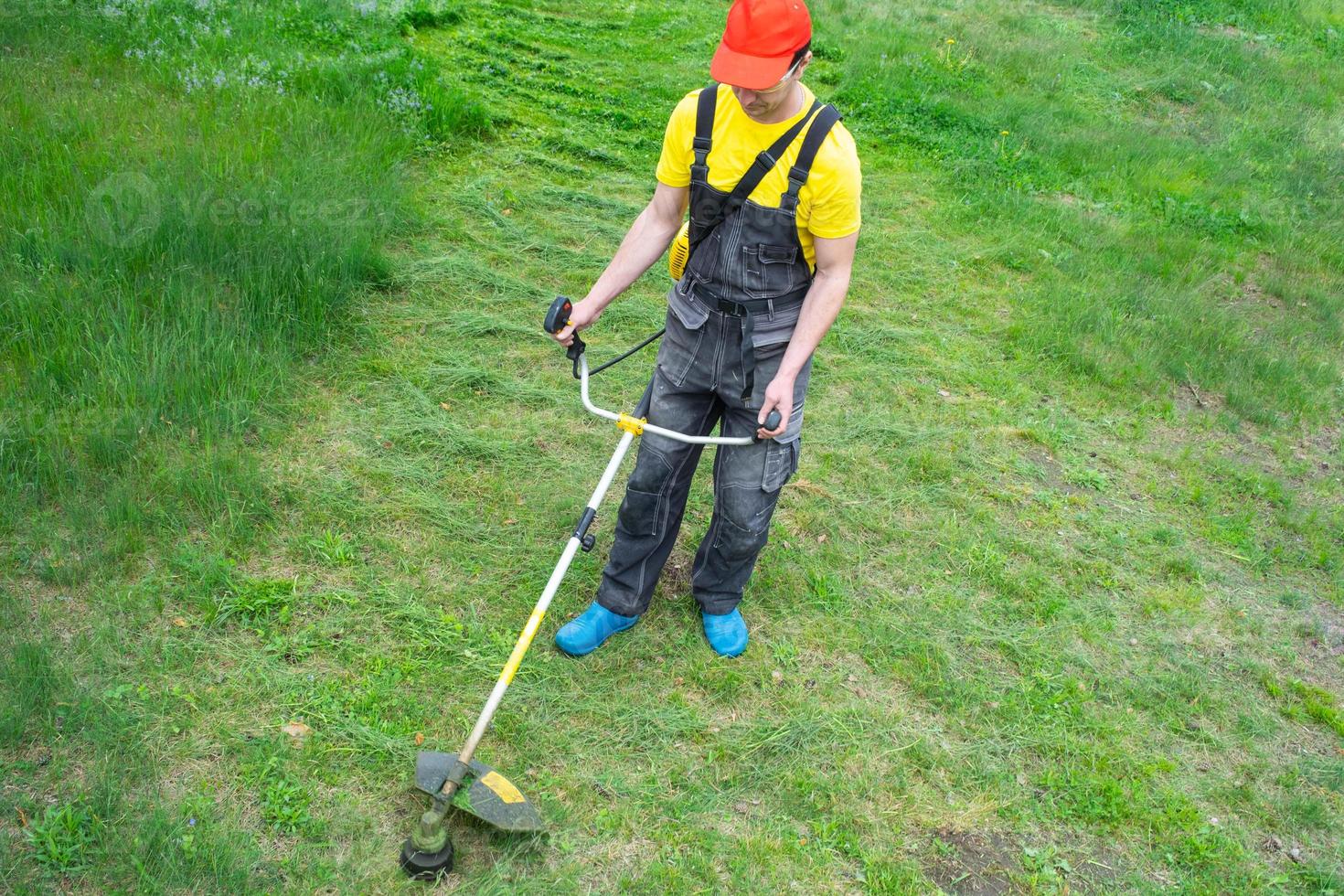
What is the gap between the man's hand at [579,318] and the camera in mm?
3297

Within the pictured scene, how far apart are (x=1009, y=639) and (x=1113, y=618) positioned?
1.74 ft

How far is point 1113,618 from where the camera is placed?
4344mm

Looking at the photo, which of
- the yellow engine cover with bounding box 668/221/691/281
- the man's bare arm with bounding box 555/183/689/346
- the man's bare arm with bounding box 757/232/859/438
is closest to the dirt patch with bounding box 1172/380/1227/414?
the man's bare arm with bounding box 757/232/859/438

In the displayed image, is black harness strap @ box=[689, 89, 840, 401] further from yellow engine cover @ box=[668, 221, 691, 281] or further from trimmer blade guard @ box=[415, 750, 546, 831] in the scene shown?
trimmer blade guard @ box=[415, 750, 546, 831]

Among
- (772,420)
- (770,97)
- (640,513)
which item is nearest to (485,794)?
(640,513)

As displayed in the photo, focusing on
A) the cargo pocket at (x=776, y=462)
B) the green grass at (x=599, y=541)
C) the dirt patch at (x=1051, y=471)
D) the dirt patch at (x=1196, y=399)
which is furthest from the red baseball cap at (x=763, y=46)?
the dirt patch at (x=1196, y=399)

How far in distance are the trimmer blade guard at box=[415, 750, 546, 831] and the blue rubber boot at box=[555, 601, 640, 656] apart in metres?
0.73

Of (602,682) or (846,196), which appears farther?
(602,682)

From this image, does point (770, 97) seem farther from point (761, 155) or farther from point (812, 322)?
point (812, 322)


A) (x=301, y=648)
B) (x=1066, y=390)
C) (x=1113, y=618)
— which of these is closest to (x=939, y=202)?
(x=1066, y=390)

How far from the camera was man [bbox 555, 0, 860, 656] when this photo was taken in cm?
295

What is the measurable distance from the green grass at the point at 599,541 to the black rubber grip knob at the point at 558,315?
120cm

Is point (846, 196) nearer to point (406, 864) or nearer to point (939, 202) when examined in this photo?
point (406, 864)

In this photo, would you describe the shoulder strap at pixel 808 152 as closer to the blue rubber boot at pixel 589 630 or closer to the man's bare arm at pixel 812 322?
the man's bare arm at pixel 812 322
